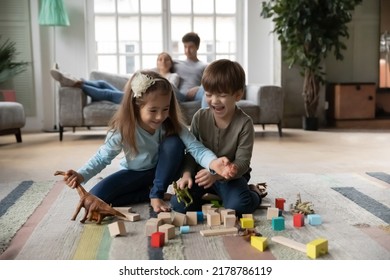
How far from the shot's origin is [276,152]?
3.23 m

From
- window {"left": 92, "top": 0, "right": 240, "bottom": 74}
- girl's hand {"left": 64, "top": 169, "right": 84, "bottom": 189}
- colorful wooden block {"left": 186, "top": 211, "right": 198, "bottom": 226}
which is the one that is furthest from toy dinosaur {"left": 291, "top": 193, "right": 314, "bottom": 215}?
window {"left": 92, "top": 0, "right": 240, "bottom": 74}

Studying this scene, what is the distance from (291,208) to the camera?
5.51 feet

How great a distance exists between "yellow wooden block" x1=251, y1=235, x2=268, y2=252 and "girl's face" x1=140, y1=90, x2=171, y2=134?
546 mm

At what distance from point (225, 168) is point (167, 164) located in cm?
28

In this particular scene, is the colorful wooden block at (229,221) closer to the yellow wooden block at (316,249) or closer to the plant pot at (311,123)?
the yellow wooden block at (316,249)

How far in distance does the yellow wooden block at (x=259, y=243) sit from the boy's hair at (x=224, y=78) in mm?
536

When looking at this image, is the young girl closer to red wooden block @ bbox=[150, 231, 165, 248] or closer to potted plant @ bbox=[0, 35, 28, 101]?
red wooden block @ bbox=[150, 231, 165, 248]

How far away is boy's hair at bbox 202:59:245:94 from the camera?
63.2 inches

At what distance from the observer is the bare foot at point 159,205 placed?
166cm

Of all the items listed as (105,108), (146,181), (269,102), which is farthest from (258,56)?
(146,181)

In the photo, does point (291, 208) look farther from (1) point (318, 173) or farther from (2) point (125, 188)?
(1) point (318, 173)

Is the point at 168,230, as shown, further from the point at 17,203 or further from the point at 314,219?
the point at 17,203

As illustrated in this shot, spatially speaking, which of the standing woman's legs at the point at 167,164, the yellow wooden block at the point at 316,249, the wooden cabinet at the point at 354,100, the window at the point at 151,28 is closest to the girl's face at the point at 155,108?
the standing woman's legs at the point at 167,164

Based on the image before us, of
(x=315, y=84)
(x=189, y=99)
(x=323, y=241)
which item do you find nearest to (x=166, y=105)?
(x=323, y=241)
